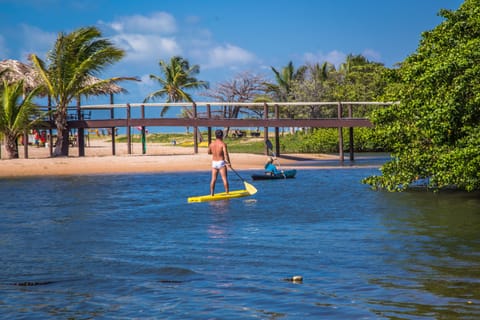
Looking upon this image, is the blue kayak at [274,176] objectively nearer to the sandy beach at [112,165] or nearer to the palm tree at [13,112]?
the sandy beach at [112,165]

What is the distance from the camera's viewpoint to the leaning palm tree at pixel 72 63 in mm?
34844

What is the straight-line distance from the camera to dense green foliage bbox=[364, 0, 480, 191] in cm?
1544

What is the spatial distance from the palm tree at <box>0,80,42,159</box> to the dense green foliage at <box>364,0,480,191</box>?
20.3 metres

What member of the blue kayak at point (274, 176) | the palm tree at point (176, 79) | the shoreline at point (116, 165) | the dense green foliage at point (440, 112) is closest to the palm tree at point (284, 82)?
the palm tree at point (176, 79)

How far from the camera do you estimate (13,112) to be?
34562 millimetres

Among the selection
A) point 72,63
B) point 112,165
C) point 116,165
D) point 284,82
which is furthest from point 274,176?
point 284,82

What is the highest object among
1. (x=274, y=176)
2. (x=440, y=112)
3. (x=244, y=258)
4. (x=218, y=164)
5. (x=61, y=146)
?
(x=440, y=112)

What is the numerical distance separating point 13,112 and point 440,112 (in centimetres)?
2376

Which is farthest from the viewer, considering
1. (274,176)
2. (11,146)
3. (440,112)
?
(11,146)

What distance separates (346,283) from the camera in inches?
336

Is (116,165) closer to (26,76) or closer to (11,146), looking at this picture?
(11,146)

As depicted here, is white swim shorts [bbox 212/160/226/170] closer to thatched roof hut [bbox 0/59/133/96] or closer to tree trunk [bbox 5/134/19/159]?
tree trunk [bbox 5/134/19/159]

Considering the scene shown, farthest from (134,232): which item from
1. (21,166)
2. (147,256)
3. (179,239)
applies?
(21,166)

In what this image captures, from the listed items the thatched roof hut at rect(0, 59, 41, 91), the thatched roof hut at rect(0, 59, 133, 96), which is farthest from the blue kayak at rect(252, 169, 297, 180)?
the thatched roof hut at rect(0, 59, 41, 91)
